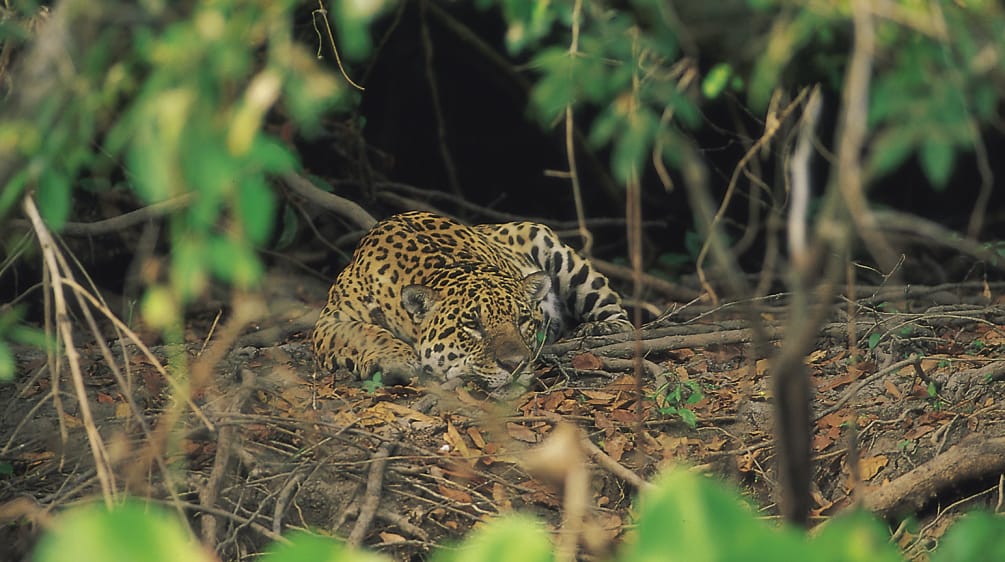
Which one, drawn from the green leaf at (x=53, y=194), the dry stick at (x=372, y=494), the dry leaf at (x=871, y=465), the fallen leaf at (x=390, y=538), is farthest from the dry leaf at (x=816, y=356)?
the green leaf at (x=53, y=194)

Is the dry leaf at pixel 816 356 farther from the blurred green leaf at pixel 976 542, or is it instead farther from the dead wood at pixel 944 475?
the blurred green leaf at pixel 976 542

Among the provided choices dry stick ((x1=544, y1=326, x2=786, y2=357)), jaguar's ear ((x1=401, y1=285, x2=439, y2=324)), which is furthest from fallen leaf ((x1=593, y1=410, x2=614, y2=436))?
jaguar's ear ((x1=401, y1=285, x2=439, y2=324))

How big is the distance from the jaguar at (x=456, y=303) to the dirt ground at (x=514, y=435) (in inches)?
7.5

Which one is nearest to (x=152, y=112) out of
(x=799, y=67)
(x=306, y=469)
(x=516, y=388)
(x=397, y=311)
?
(x=799, y=67)

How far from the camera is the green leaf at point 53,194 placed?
2.55 metres

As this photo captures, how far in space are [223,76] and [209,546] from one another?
263 centimetres

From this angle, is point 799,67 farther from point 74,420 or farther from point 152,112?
point 74,420

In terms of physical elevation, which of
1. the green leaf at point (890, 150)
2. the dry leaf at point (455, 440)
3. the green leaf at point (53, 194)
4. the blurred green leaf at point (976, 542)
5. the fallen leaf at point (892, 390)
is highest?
the green leaf at point (890, 150)

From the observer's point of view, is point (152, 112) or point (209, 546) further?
point (209, 546)

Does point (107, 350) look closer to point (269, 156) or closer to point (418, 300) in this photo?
point (269, 156)

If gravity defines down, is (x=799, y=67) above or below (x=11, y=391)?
above

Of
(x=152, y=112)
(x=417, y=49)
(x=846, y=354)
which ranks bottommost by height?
(x=846, y=354)

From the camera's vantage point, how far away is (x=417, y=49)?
33.7ft

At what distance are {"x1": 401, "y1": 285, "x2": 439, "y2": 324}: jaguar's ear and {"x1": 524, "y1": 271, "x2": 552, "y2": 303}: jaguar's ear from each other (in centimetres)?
57
